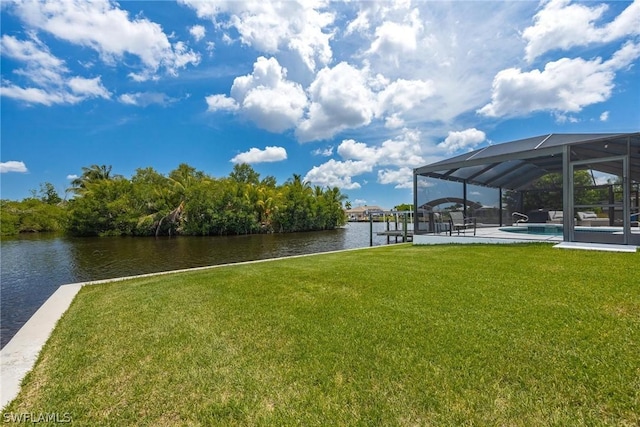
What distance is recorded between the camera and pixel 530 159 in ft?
33.5

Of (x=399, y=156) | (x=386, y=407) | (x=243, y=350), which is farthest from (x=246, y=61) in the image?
(x=386, y=407)

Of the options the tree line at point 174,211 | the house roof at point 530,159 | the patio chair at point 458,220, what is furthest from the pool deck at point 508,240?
the tree line at point 174,211

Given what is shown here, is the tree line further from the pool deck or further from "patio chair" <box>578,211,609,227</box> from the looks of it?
"patio chair" <box>578,211,609,227</box>

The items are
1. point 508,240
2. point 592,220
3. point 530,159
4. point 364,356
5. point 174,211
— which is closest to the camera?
point 364,356

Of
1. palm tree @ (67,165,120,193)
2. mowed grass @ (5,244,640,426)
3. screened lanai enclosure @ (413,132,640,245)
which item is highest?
palm tree @ (67,165,120,193)

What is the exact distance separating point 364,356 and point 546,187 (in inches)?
612

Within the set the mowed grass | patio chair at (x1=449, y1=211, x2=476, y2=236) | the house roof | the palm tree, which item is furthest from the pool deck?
the palm tree

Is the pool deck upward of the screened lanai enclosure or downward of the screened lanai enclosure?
downward

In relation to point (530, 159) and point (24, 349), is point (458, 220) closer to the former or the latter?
point (530, 159)

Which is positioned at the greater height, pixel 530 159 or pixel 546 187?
pixel 530 159

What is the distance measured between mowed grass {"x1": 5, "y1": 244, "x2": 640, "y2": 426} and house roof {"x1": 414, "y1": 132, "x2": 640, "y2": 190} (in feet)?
12.9

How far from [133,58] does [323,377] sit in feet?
51.3

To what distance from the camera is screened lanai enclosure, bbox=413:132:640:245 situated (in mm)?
7262

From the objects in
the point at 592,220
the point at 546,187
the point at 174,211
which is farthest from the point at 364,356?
the point at 174,211
